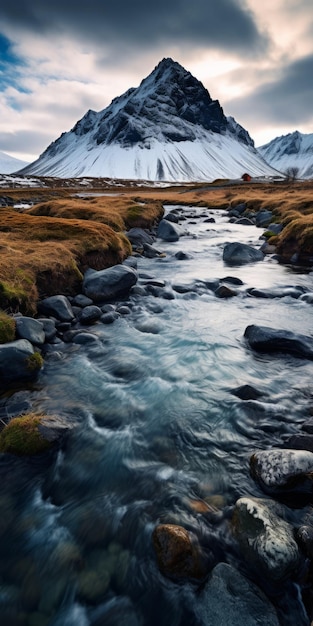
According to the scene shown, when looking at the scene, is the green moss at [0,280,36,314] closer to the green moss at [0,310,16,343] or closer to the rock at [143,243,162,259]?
the green moss at [0,310,16,343]

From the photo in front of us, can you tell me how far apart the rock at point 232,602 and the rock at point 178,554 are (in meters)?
0.21

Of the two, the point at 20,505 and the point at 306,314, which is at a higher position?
the point at 306,314

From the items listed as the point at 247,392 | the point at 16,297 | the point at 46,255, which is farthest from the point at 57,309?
the point at 247,392

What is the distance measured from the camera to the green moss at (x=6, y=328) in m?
8.32

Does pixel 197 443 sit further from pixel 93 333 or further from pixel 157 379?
pixel 93 333

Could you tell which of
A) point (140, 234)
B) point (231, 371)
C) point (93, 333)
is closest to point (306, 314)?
point (231, 371)

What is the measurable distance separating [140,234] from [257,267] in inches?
390

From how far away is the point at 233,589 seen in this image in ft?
12.2

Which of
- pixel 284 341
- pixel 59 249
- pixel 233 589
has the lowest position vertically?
pixel 233 589

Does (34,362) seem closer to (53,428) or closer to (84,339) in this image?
(84,339)

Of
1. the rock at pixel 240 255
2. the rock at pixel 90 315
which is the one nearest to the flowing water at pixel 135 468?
the rock at pixel 90 315

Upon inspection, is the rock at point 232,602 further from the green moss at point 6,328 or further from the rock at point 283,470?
the green moss at point 6,328

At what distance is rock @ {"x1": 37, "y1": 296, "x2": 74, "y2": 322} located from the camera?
10.9m

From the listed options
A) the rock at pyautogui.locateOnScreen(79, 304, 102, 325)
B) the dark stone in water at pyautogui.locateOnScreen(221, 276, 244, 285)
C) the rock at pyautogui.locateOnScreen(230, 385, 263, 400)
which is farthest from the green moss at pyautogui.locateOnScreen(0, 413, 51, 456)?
the dark stone in water at pyautogui.locateOnScreen(221, 276, 244, 285)
